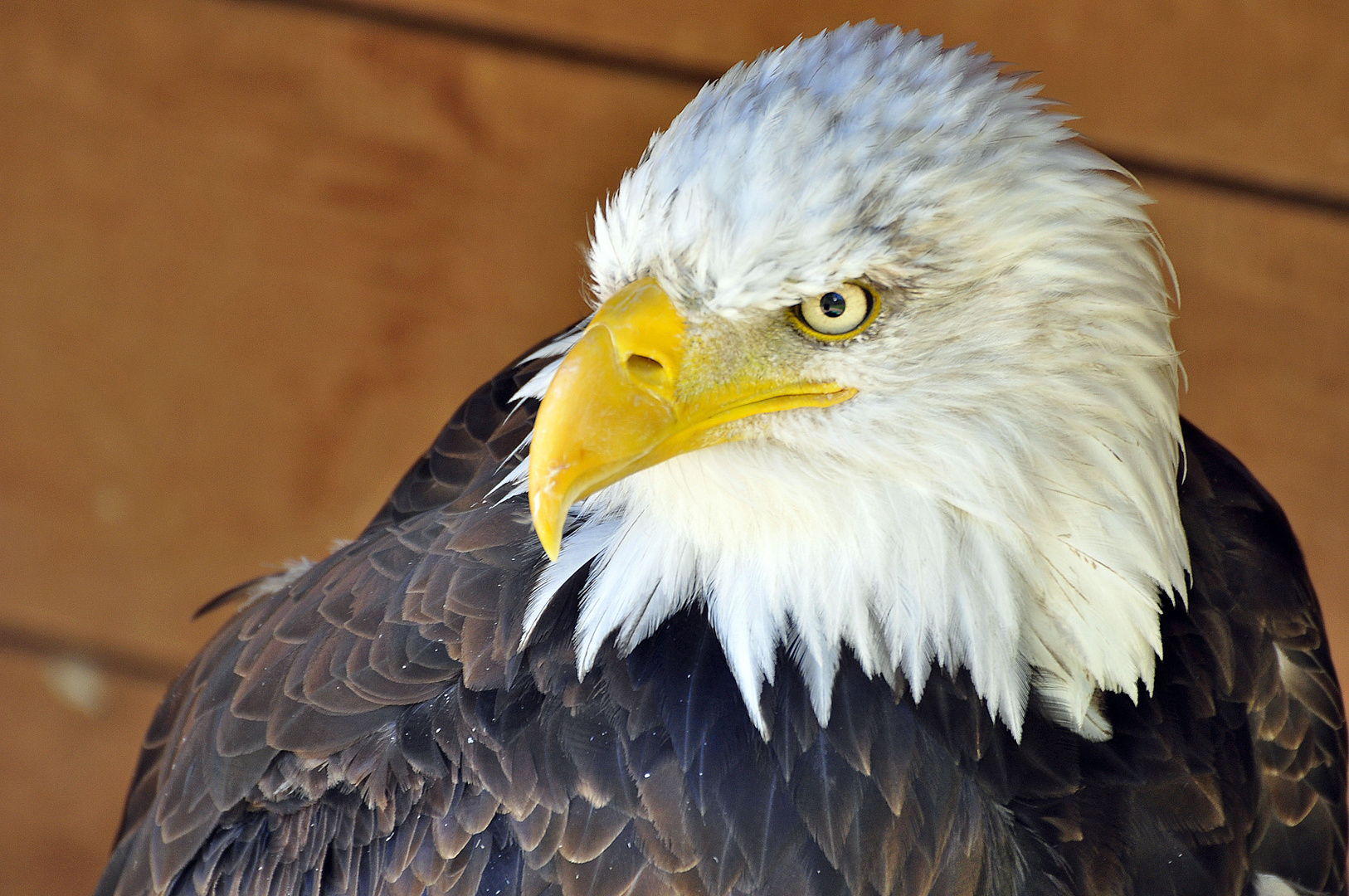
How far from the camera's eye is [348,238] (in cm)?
201

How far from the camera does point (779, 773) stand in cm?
108

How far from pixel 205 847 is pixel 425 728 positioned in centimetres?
30

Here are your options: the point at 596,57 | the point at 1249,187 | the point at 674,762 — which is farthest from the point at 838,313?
the point at 1249,187

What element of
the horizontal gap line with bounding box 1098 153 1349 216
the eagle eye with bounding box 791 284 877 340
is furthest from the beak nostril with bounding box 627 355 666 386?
the horizontal gap line with bounding box 1098 153 1349 216

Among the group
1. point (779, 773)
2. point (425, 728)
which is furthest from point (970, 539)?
point (425, 728)

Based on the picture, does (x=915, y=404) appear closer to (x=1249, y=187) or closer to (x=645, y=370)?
(x=645, y=370)

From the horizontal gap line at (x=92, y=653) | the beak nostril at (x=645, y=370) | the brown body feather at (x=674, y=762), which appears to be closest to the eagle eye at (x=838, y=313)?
the beak nostril at (x=645, y=370)

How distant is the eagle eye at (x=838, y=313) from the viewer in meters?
0.93

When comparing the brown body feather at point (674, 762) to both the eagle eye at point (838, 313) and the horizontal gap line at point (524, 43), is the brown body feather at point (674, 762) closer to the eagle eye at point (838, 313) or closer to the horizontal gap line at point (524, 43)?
the eagle eye at point (838, 313)

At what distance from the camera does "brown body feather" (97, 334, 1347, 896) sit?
1.08 metres

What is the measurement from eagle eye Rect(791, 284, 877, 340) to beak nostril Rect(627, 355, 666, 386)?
0.35 feet

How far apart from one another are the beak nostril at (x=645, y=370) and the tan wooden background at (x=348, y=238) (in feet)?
3.33

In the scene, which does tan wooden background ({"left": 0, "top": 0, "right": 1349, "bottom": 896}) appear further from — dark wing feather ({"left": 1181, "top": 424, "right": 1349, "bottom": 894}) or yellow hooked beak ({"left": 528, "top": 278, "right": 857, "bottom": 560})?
yellow hooked beak ({"left": 528, "top": 278, "right": 857, "bottom": 560})

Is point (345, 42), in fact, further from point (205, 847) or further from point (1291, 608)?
point (1291, 608)
